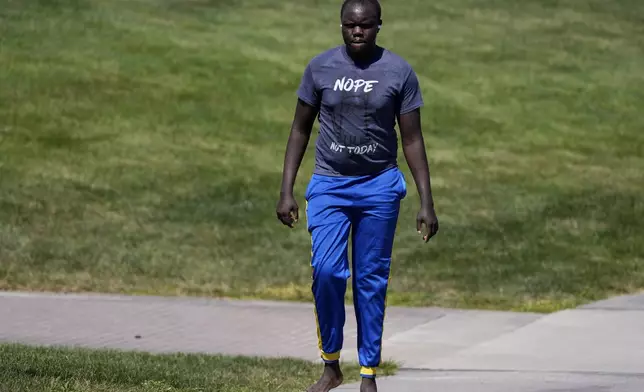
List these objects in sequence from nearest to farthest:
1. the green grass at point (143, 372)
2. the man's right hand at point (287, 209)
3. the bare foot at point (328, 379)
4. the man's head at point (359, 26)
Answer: the man's head at point (359, 26) → the man's right hand at point (287, 209) → the bare foot at point (328, 379) → the green grass at point (143, 372)

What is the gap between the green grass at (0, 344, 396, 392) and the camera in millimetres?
7223

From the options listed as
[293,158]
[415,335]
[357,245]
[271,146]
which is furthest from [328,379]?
[271,146]

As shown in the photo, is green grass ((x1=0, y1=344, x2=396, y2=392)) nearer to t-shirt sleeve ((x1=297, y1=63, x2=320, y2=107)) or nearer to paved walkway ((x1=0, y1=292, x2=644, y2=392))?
paved walkway ((x1=0, y1=292, x2=644, y2=392))

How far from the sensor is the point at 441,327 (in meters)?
9.60

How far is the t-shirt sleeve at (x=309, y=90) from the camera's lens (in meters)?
6.71

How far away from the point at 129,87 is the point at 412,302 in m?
8.97

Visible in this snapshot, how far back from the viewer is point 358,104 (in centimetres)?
659

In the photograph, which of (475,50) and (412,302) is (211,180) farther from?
(475,50)

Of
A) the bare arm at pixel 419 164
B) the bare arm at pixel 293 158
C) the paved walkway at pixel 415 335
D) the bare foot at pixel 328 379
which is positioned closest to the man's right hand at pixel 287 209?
the bare arm at pixel 293 158

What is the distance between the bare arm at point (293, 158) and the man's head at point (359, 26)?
0.40 meters

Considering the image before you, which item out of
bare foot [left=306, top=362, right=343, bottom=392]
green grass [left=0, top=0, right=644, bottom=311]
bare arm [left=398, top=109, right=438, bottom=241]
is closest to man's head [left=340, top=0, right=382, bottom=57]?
bare arm [left=398, top=109, right=438, bottom=241]

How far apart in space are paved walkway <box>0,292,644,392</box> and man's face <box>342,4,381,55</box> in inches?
78.1

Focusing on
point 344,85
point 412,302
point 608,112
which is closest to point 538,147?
point 608,112

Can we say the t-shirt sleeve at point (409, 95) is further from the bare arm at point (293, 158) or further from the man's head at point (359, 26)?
the bare arm at point (293, 158)
